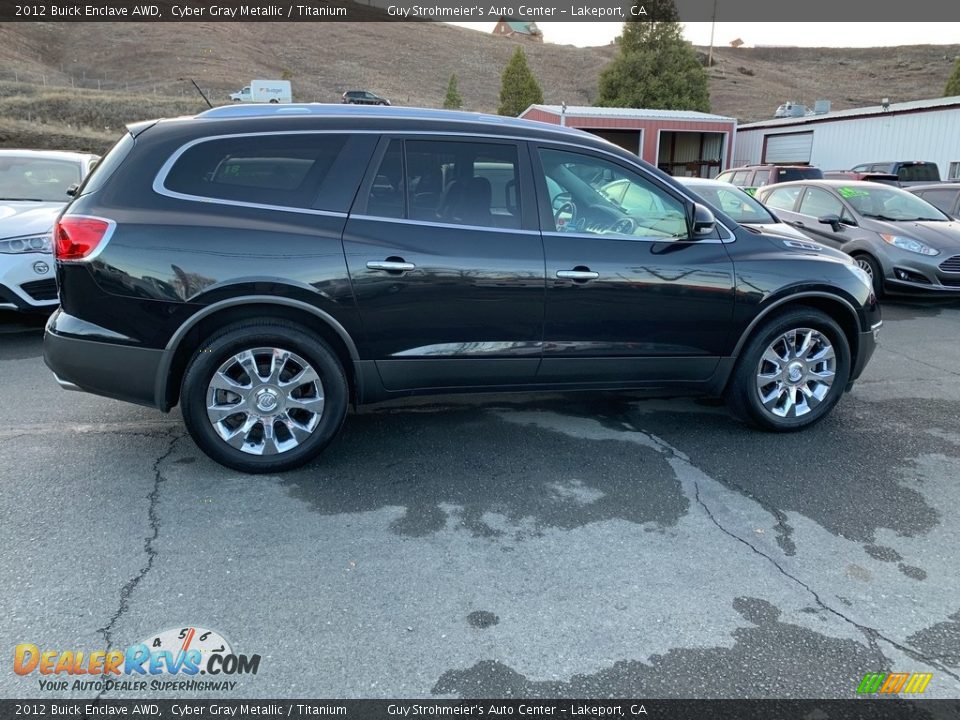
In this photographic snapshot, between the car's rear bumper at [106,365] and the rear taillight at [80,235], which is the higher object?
the rear taillight at [80,235]

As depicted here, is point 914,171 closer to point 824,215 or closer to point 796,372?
point 824,215

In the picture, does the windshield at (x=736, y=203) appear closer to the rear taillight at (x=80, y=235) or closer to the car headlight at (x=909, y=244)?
the car headlight at (x=909, y=244)

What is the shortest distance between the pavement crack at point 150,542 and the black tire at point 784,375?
11.1 feet

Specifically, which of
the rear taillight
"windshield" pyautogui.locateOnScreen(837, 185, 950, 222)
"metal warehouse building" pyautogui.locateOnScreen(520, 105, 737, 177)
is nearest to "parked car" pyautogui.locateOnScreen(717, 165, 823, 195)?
"windshield" pyautogui.locateOnScreen(837, 185, 950, 222)

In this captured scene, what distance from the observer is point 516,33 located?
11456cm

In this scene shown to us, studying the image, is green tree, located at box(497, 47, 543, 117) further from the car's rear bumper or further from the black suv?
the car's rear bumper

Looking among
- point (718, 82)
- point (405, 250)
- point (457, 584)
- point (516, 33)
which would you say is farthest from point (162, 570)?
point (516, 33)

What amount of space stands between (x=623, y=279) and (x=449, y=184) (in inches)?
44.3

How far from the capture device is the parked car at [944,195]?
11.4m

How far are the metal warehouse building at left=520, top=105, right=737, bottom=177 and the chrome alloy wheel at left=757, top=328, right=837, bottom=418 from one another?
2433 centimetres

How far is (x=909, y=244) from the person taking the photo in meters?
8.54

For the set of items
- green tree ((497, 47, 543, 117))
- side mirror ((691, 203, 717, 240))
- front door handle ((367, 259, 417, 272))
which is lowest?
front door handle ((367, 259, 417, 272))

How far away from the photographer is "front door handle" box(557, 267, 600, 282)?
3.87 meters

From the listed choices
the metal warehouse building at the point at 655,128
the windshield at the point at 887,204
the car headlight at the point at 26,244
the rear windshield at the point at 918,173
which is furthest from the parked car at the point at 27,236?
the metal warehouse building at the point at 655,128
